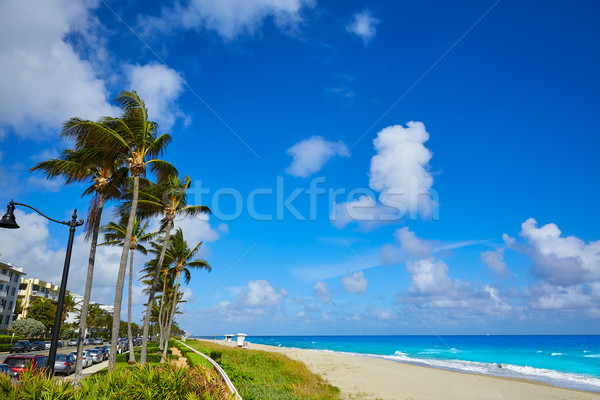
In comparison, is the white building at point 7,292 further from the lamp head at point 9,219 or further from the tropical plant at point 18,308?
the lamp head at point 9,219

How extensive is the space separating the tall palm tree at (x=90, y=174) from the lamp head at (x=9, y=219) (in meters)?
5.99

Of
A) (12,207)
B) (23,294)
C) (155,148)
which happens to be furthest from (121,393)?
(23,294)

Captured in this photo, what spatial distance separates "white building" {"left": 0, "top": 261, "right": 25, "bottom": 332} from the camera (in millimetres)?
74250

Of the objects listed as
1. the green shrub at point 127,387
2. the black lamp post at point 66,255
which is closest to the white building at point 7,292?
the black lamp post at point 66,255

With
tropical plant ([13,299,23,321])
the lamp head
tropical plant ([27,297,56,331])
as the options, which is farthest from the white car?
tropical plant ([13,299,23,321])

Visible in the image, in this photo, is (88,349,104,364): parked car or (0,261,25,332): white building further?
(0,261,25,332): white building

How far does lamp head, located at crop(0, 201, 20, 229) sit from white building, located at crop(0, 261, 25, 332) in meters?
79.9

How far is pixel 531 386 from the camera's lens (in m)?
32.7

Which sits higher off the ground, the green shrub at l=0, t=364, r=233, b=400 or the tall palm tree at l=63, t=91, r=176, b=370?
the tall palm tree at l=63, t=91, r=176, b=370

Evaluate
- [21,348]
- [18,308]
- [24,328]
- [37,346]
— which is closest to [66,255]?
[21,348]

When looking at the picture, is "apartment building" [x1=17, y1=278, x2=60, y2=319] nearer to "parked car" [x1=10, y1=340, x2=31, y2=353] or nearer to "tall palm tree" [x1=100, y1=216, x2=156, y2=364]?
"parked car" [x1=10, y1=340, x2=31, y2=353]

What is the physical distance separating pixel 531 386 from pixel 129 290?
38.0m

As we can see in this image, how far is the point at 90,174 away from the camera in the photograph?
19.9m

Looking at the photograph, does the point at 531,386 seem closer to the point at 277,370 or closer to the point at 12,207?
the point at 277,370
